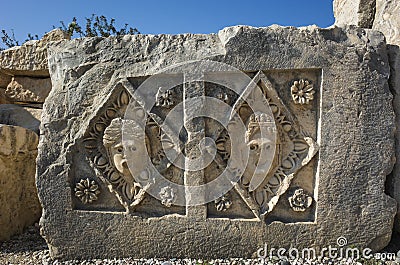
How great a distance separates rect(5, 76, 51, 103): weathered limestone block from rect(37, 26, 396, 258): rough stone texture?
1.68 metres

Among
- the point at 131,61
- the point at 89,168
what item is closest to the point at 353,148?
the point at 131,61

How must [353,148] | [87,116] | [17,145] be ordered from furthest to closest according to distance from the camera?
[17,145] → [87,116] → [353,148]

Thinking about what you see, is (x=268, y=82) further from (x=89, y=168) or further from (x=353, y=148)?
(x=89, y=168)

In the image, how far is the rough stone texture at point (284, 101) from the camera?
2580mm

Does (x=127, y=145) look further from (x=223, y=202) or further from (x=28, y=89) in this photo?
(x=28, y=89)

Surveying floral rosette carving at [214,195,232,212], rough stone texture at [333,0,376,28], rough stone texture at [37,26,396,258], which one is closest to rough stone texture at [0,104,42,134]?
rough stone texture at [37,26,396,258]

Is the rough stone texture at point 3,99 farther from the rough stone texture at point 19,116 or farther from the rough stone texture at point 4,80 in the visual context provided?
the rough stone texture at point 19,116

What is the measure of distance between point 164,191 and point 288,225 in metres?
1.09

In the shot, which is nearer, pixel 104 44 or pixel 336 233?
pixel 336 233

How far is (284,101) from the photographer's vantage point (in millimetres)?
2646

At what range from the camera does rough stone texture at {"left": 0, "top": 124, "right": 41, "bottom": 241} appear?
300cm

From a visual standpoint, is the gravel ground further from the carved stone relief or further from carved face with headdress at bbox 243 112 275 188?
carved face with headdress at bbox 243 112 275 188

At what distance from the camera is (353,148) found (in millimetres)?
2570

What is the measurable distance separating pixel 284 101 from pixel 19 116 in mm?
3212
